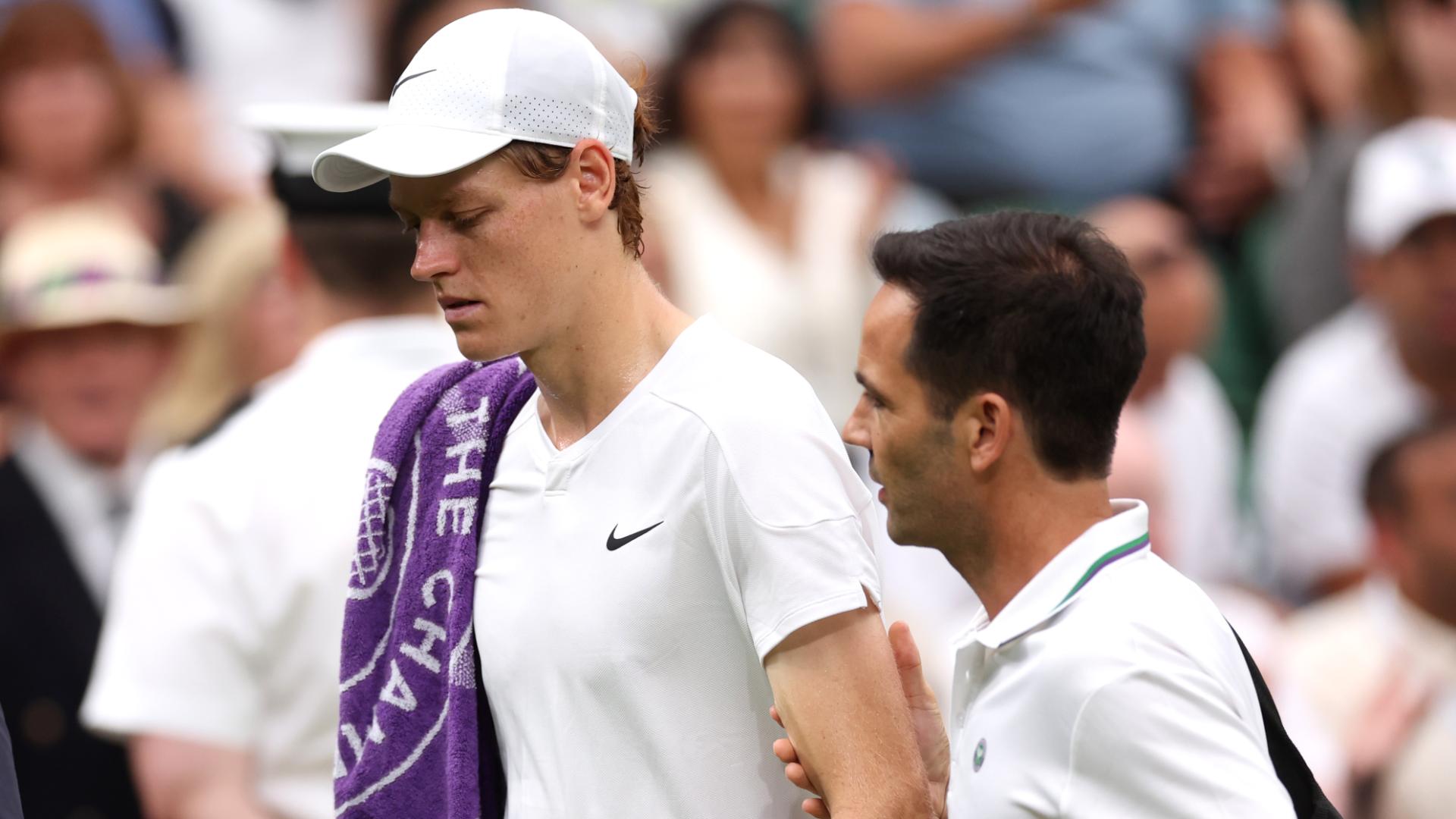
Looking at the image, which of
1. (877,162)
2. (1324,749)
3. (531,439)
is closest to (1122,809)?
(531,439)

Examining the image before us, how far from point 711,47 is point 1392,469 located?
2.50 meters

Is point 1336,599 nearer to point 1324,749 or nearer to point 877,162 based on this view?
point 1324,749

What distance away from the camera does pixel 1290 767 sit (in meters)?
2.31

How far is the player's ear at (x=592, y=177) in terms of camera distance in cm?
250

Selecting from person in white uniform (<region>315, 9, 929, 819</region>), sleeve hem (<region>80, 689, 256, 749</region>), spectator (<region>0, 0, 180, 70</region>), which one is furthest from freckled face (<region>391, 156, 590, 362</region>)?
spectator (<region>0, 0, 180, 70</region>)

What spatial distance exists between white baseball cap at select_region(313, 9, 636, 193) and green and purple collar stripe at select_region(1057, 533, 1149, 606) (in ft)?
2.64

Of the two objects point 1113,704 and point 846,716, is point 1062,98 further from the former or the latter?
point 1113,704

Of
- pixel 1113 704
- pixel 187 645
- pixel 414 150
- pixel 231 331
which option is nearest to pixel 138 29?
pixel 231 331

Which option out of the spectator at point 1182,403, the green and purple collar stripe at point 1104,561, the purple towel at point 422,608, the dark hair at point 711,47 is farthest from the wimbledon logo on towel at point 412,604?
the dark hair at point 711,47

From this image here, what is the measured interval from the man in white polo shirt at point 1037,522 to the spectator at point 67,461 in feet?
8.85

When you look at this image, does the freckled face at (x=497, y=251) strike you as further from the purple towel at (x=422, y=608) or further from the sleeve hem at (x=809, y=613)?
the sleeve hem at (x=809, y=613)

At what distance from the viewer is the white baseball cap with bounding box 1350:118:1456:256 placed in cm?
632

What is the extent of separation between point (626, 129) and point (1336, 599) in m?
3.97

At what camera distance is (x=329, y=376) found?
145 inches
